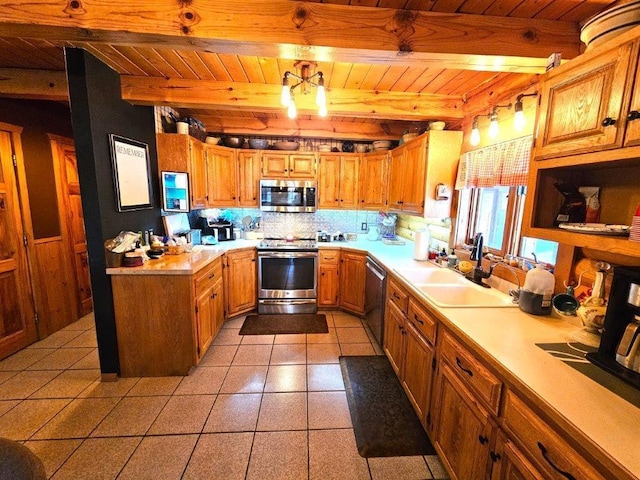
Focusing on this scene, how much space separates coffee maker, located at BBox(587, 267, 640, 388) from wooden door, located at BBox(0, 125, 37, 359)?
174 inches

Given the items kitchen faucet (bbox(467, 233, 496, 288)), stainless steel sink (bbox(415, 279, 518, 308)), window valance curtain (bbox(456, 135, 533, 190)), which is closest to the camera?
window valance curtain (bbox(456, 135, 533, 190))

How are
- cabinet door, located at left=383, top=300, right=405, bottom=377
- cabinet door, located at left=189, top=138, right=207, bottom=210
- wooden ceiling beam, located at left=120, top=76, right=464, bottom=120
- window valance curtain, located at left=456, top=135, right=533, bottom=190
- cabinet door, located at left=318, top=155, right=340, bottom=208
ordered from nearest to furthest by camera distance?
window valance curtain, located at left=456, top=135, right=533, bottom=190 → cabinet door, located at left=383, top=300, right=405, bottom=377 → wooden ceiling beam, located at left=120, top=76, right=464, bottom=120 → cabinet door, located at left=189, top=138, right=207, bottom=210 → cabinet door, located at left=318, top=155, right=340, bottom=208

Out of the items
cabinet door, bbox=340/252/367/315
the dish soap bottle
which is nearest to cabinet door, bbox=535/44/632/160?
the dish soap bottle

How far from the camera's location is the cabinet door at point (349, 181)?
3.84 metres

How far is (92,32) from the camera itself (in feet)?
4.78

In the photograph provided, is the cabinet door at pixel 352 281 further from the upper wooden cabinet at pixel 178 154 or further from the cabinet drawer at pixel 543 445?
the cabinet drawer at pixel 543 445

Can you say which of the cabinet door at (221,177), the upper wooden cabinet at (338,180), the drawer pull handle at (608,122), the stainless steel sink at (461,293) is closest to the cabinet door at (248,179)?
the cabinet door at (221,177)

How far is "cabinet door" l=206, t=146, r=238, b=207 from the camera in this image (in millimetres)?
3506

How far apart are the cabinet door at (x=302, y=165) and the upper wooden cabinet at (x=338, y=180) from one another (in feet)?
0.31

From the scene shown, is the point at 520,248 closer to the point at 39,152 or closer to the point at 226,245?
the point at 226,245

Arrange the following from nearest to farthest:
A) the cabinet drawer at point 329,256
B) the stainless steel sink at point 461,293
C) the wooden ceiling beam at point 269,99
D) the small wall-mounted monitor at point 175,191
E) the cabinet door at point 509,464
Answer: the cabinet door at point 509,464, the stainless steel sink at point 461,293, the wooden ceiling beam at point 269,99, the small wall-mounted monitor at point 175,191, the cabinet drawer at point 329,256

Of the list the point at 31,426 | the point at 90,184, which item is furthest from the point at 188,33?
the point at 31,426

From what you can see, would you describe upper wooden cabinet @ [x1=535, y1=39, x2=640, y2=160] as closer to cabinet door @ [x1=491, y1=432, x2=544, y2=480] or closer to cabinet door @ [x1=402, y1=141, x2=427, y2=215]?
cabinet door @ [x1=491, y1=432, x2=544, y2=480]

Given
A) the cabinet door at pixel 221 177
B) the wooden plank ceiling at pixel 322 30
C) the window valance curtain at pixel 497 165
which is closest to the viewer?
the wooden plank ceiling at pixel 322 30
